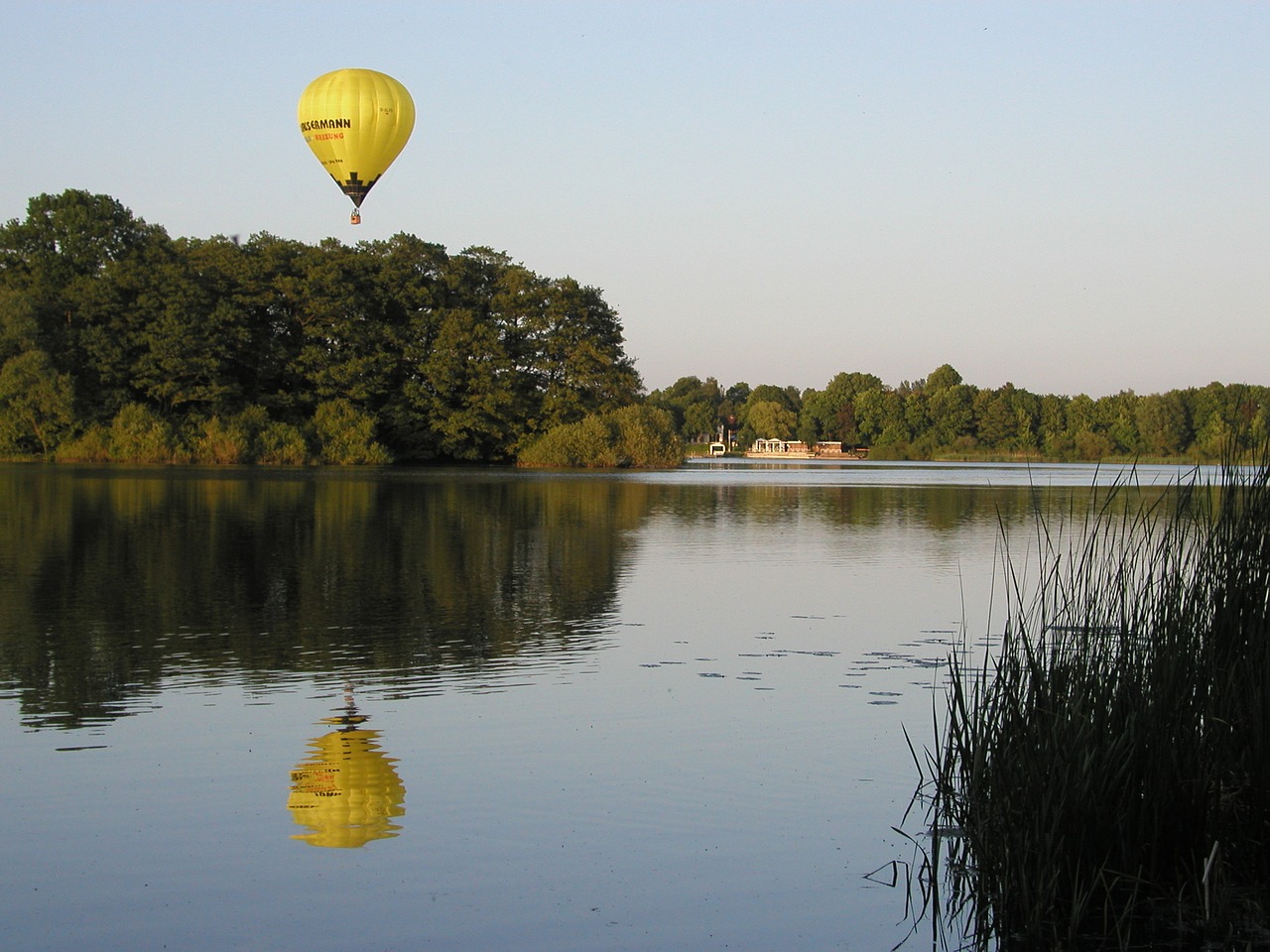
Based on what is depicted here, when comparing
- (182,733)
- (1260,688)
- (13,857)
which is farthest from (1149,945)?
(182,733)

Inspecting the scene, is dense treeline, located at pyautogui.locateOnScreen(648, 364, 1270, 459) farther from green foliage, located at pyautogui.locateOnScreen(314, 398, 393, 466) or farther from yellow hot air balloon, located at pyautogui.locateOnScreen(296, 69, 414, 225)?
yellow hot air balloon, located at pyautogui.locateOnScreen(296, 69, 414, 225)

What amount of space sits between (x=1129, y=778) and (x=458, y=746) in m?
3.65

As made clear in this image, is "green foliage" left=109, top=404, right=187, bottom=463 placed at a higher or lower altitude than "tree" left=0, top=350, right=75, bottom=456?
lower

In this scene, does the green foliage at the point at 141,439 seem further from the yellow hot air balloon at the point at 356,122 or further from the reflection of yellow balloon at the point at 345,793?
the reflection of yellow balloon at the point at 345,793

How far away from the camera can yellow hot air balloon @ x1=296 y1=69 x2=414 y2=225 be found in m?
37.9

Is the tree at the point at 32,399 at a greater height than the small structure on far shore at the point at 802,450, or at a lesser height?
greater

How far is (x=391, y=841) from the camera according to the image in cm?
571

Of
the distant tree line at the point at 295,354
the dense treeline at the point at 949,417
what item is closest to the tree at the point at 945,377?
the dense treeline at the point at 949,417

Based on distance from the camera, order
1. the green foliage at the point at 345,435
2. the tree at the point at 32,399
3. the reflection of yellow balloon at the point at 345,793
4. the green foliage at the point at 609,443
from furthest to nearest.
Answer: the green foliage at the point at 609,443, the green foliage at the point at 345,435, the tree at the point at 32,399, the reflection of yellow balloon at the point at 345,793

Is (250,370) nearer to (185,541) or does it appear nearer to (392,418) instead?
(392,418)

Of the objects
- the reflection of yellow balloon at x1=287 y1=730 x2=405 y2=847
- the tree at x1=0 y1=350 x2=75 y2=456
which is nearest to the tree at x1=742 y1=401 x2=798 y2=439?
the tree at x1=0 y1=350 x2=75 y2=456

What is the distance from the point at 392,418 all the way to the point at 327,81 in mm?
23338

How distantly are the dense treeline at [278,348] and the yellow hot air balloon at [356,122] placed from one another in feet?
57.1

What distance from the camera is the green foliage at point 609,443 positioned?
198ft
